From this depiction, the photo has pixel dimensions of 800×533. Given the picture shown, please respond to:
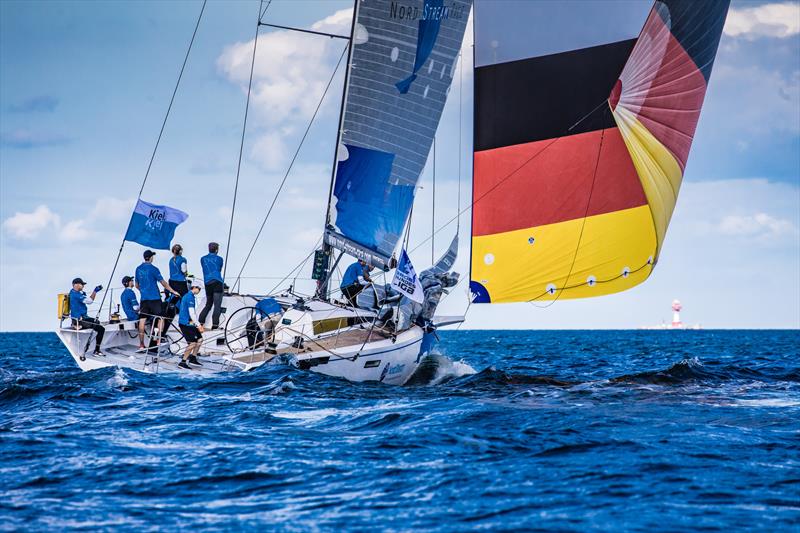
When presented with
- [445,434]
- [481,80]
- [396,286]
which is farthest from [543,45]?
[445,434]

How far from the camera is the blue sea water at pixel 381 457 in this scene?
613cm

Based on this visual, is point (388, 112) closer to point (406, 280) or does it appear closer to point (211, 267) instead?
point (406, 280)

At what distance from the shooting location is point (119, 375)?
13703mm

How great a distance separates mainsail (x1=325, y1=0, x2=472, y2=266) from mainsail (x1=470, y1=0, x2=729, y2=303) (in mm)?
1395

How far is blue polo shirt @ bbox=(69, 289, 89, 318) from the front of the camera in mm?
15289

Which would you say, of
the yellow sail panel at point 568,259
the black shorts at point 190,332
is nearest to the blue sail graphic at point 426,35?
the yellow sail panel at point 568,259

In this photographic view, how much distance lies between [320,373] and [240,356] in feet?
5.22

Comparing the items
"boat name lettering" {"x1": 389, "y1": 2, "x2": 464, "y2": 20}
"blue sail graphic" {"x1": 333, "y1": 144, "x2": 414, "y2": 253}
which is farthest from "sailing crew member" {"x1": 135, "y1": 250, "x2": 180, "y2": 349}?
"boat name lettering" {"x1": 389, "y1": 2, "x2": 464, "y2": 20}

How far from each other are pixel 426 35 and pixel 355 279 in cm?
476

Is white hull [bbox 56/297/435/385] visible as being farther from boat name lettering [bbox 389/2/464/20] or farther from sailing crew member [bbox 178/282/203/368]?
boat name lettering [bbox 389/2/464/20]

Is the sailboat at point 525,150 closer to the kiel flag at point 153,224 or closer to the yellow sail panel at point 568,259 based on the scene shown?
the yellow sail panel at point 568,259

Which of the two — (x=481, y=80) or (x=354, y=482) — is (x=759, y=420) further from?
(x=481, y=80)

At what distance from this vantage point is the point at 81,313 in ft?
50.5

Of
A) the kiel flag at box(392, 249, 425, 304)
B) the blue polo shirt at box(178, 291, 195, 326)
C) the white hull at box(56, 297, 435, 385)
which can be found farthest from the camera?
the blue polo shirt at box(178, 291, 195, 326)
